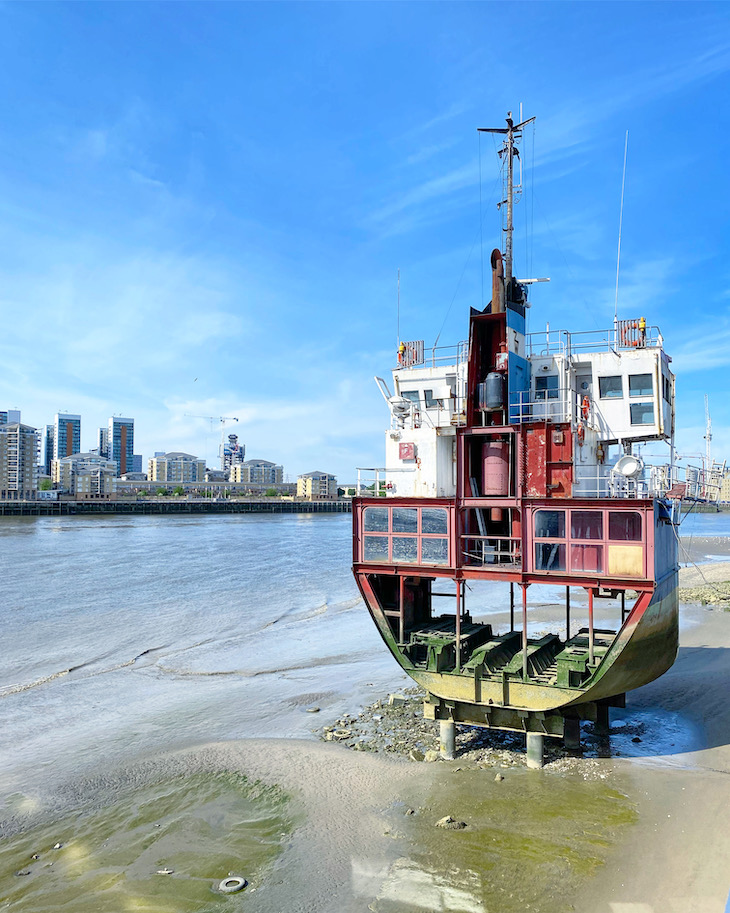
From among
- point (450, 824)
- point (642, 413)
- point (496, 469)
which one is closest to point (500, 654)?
point (496, 469)

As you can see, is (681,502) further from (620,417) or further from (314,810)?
(314,810)

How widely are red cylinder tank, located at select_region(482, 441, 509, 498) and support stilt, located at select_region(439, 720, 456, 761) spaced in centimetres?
516

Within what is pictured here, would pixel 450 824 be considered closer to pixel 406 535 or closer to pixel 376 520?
pixel 406 535

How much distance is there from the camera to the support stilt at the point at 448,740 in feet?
47.6

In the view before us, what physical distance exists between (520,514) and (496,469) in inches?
59.1

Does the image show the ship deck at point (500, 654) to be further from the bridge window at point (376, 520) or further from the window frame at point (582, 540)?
the bridge window at point (376, 520)

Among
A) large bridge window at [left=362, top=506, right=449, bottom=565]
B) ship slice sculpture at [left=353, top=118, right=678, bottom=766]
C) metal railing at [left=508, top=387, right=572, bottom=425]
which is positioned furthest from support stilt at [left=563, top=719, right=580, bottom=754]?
metal railing at [left=508, top=387, right=572, bottom=425]

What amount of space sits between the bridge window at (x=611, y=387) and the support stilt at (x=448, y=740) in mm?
8753

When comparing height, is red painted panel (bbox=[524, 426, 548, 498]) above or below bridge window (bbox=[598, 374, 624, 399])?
below

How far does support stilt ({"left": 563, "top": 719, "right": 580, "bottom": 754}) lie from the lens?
14367 mm

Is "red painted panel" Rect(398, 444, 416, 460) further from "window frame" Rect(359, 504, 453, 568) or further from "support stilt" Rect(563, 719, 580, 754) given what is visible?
"support stilt" Rect(563, 719, 580, 754)

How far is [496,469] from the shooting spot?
15.2 meters

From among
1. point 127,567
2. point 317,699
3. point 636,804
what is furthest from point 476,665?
point 127,567

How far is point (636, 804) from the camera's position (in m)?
12.5
